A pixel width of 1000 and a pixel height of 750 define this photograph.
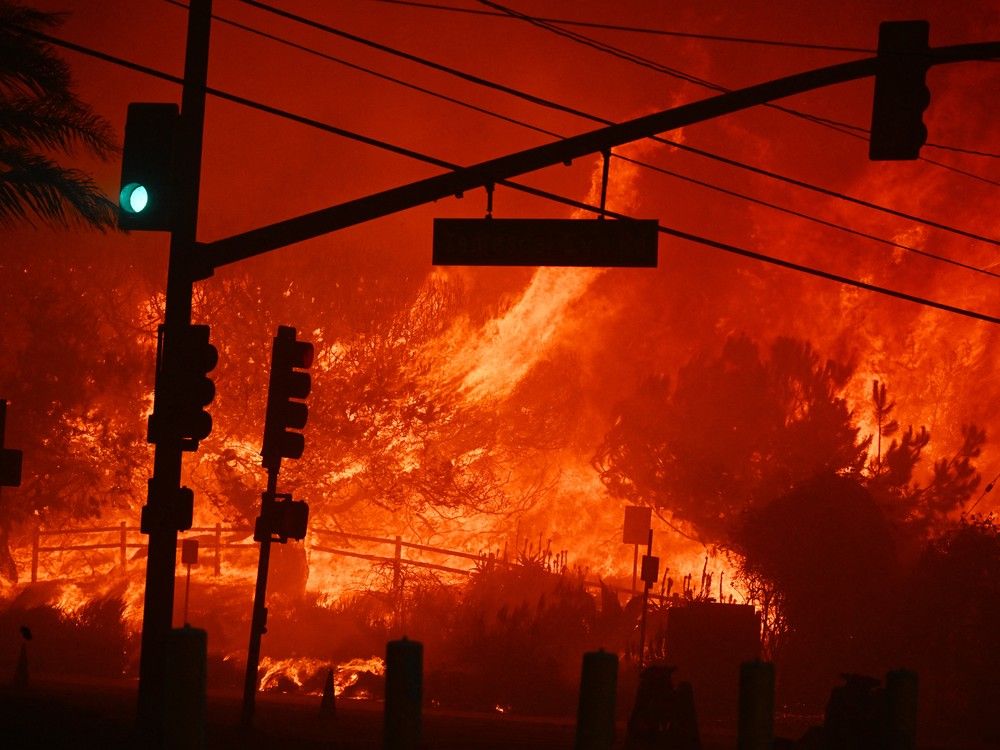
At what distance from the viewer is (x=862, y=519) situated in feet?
96.6

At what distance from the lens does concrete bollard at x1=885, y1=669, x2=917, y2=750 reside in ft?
35.3

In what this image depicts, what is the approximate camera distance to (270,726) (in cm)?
1677

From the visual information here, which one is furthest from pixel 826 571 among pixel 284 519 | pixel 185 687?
pixel 185 687

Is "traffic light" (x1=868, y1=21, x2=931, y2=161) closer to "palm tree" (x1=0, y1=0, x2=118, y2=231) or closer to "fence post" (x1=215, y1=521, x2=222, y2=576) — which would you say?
"palm tree" (x1=0, y1=0, x2=118, y2=231)

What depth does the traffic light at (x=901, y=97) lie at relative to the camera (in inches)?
424

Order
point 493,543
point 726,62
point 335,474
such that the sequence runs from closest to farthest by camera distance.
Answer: point 335,474
point 493,543
point 726,62

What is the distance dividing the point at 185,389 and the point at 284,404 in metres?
4.00

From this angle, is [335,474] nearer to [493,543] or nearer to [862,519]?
[493,543]

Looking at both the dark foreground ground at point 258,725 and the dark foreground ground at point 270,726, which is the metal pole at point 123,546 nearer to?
the dark foreground ground at point 270,726

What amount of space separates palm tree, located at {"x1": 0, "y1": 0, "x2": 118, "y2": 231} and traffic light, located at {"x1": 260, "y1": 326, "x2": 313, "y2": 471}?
407 cm

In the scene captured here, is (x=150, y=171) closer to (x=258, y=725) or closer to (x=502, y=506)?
(x=258, y=725)

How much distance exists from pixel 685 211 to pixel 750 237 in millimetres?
3254

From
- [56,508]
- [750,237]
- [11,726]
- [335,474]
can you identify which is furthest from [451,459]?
[11,726]

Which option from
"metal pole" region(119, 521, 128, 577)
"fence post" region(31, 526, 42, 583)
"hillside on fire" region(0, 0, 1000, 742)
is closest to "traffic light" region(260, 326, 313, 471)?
"hillside on fire" region(0, 0, 1000, 742)
